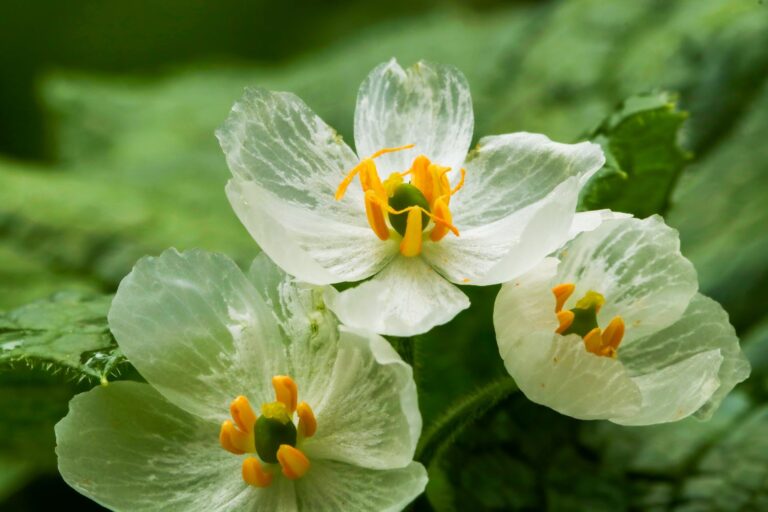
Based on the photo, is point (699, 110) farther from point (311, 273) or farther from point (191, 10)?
point (191, 10)

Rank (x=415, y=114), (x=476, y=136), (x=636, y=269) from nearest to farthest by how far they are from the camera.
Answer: (x=636, y=269)
(x=415, y=114)
(x=476, y=136)

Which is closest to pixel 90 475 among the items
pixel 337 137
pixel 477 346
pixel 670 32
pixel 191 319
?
pixel 191 319

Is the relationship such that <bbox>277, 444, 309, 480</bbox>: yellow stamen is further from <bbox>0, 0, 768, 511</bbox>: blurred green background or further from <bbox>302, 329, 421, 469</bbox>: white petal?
<bbox>0, 0, 768, 511</bbox>: blurred green background

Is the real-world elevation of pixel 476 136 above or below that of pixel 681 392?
below

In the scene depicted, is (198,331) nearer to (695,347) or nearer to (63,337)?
(63,337)

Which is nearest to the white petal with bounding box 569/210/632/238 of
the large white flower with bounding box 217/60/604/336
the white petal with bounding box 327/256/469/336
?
the large white flower with bounding box 217/60/604/336

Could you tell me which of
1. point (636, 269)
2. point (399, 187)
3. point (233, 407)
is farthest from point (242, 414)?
point (636, 269)
